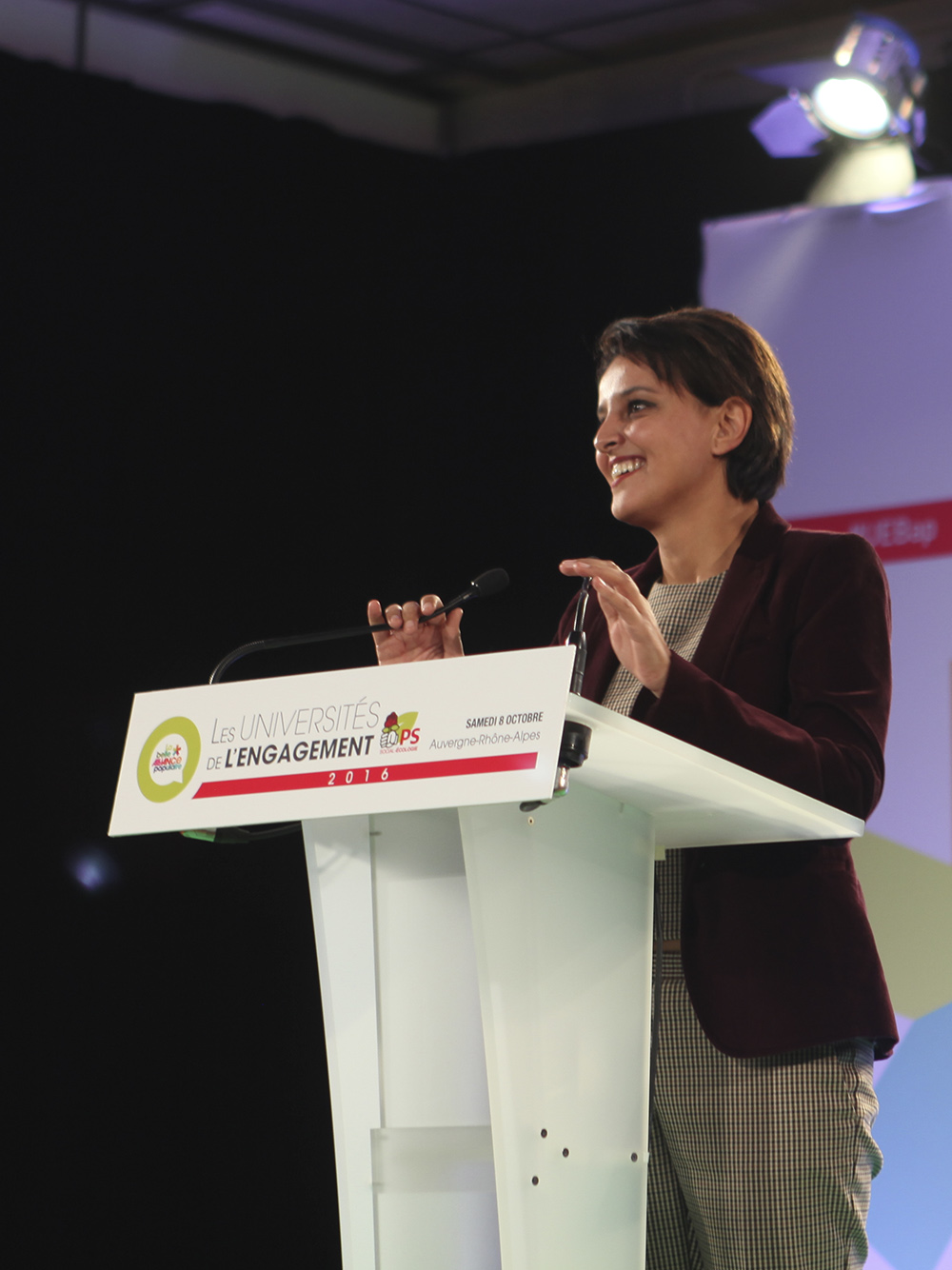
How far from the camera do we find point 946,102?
3496 mm

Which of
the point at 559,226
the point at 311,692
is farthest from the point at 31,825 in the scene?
the point at 311,692

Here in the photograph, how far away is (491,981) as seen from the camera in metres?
1.27

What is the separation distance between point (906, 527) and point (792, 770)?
6.88 ft

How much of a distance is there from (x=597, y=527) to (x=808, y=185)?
99cm

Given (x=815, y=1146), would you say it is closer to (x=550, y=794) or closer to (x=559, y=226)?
(x=550, y=794)

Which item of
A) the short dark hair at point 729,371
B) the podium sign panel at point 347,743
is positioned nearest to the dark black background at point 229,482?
the short dark hair at point 729,371

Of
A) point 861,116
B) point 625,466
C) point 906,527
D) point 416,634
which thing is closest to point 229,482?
point 906,527

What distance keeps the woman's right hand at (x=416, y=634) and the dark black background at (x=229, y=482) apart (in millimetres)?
1840

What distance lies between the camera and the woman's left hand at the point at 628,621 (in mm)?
1323

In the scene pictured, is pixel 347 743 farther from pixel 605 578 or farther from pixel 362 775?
pixel 605 578

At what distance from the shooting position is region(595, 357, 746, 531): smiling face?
184 centimetres

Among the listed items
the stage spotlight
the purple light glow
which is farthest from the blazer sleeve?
the stage spotlight

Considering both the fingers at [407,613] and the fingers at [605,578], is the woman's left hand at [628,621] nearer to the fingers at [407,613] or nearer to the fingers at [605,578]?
the fingers at [605,578]

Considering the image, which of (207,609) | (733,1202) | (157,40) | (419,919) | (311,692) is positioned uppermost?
(157,40)
